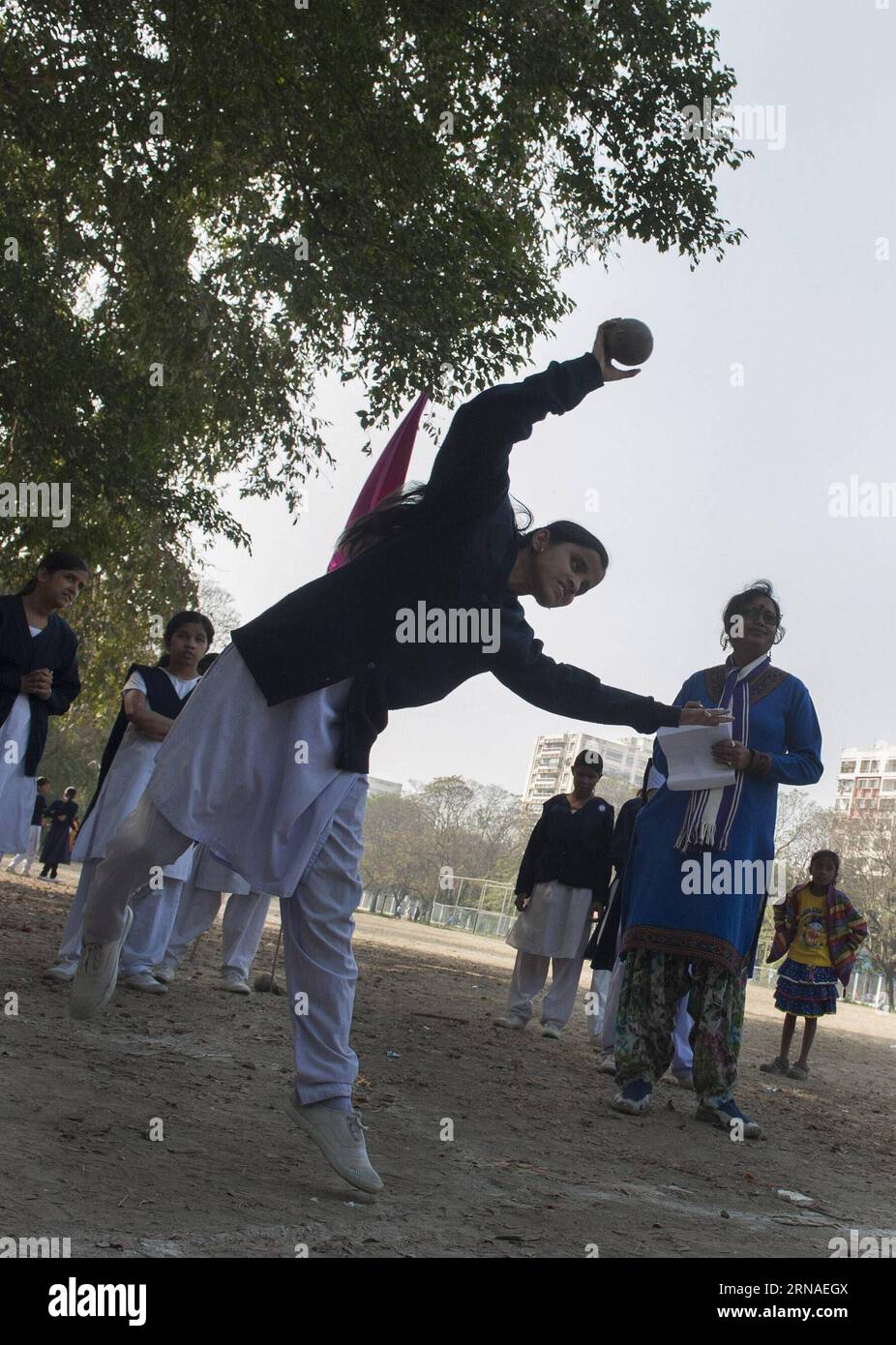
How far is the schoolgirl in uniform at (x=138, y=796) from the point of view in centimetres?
657

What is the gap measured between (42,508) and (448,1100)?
23.2ft

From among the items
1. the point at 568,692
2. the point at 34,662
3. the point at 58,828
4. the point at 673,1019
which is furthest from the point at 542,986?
the point at 58,828

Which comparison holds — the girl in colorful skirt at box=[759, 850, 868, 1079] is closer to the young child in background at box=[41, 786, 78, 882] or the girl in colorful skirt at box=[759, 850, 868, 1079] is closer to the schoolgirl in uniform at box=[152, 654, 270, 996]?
the schoolgirl in uniform at box=[152, 654, 270, 996]

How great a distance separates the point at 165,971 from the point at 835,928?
19.2 ft

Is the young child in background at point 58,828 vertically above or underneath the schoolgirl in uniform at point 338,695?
underneath

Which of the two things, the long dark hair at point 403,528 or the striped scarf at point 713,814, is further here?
the striped scarf at point 713,814

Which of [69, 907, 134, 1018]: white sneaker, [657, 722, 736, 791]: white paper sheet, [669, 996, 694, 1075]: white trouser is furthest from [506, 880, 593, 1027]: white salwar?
[69, 907, 134, 1018]: white sneaker

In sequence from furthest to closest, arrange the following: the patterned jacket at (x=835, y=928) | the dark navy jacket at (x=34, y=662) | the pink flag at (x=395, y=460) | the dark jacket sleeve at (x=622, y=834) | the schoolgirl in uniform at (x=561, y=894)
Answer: the patterned jacket at (x=835, y=928)
the pink flag at (x=395, y=460)
the schoolgirl in uniform at (x=561, y=894)
the dark jacket sleeve at (x=622, y=834)
the dark navy jacket at (x=34, y=662)

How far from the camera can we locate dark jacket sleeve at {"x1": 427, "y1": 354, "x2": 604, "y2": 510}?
3.29m

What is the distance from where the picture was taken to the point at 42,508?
10.5 m

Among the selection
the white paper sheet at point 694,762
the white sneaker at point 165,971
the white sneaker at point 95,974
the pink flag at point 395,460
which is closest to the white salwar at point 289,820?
the white sneaker at point 95,974

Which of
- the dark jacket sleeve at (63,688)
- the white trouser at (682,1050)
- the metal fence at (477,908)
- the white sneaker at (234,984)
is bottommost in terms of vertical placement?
the metal fence at (477,908)

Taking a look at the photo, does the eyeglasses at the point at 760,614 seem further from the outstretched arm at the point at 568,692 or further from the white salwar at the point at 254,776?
the white salwar at the point at 254,776

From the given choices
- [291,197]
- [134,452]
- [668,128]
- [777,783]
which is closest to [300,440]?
[134,452]
